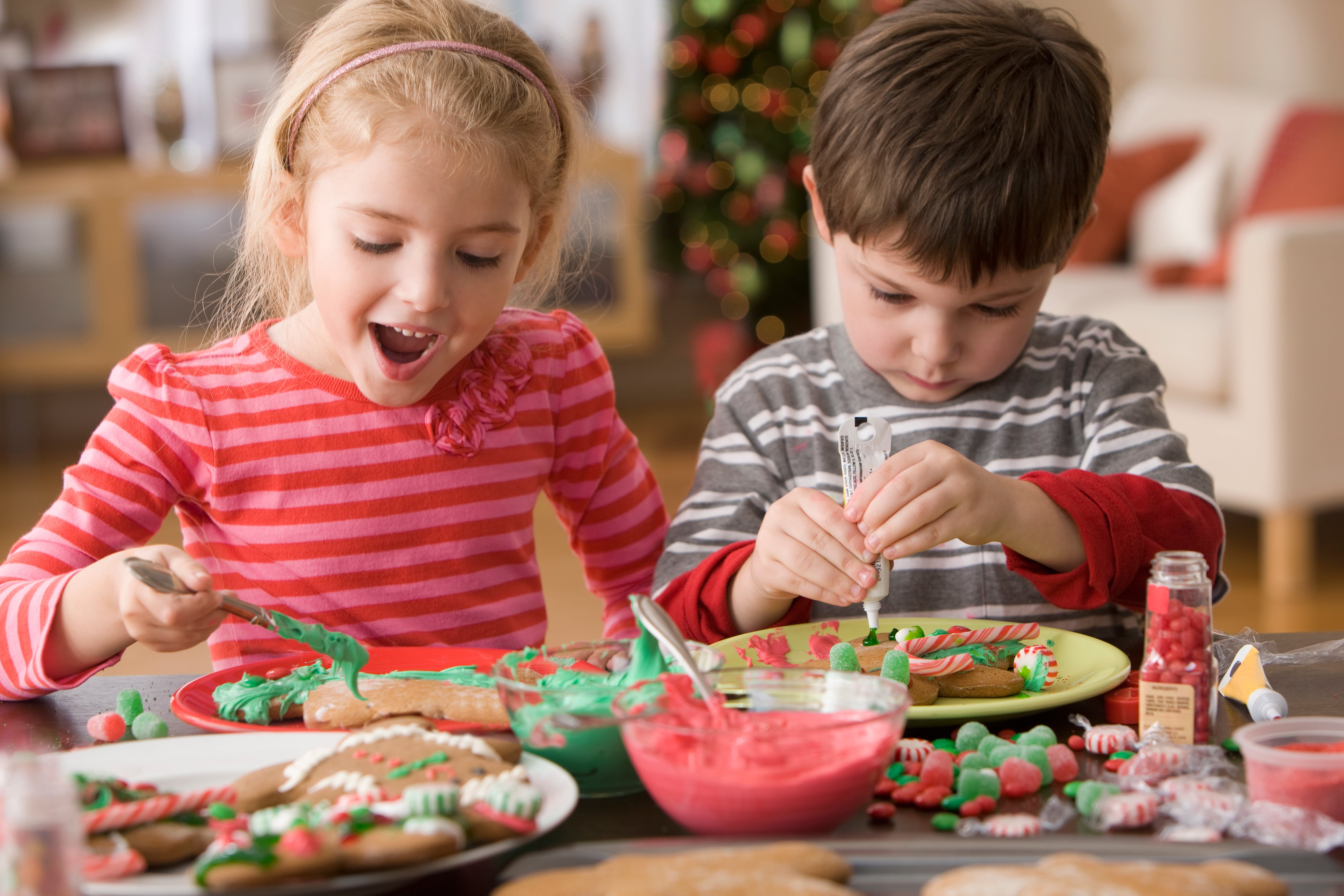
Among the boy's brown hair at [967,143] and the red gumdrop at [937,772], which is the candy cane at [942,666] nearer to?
the red gumdrop at [937,772]

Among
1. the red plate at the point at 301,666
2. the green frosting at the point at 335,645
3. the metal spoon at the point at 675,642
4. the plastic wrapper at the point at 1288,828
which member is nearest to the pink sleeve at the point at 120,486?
the red plate at the point at 301,666

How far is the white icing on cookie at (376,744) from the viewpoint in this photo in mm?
719

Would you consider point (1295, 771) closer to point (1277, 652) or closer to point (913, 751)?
point (913, 751)

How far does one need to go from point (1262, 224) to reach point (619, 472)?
227 centimetres

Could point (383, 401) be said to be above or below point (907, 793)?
above

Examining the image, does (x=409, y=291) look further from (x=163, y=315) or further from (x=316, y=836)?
(x=163, y=315)

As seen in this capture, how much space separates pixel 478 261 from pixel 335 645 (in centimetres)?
36

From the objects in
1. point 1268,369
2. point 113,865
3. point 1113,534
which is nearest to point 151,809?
point 113,865

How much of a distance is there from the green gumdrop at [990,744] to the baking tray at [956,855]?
121 millimetres

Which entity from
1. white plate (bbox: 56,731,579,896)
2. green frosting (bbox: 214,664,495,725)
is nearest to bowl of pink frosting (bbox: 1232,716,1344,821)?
white plate (bbox: 56,731,579,896)

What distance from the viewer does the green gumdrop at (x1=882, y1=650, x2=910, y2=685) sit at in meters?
0.85

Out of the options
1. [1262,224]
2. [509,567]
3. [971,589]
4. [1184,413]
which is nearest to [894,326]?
[971,589]

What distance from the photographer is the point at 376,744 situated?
0.74 m

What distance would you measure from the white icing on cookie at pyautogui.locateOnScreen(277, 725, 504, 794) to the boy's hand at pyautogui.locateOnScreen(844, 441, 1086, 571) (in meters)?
0.34
